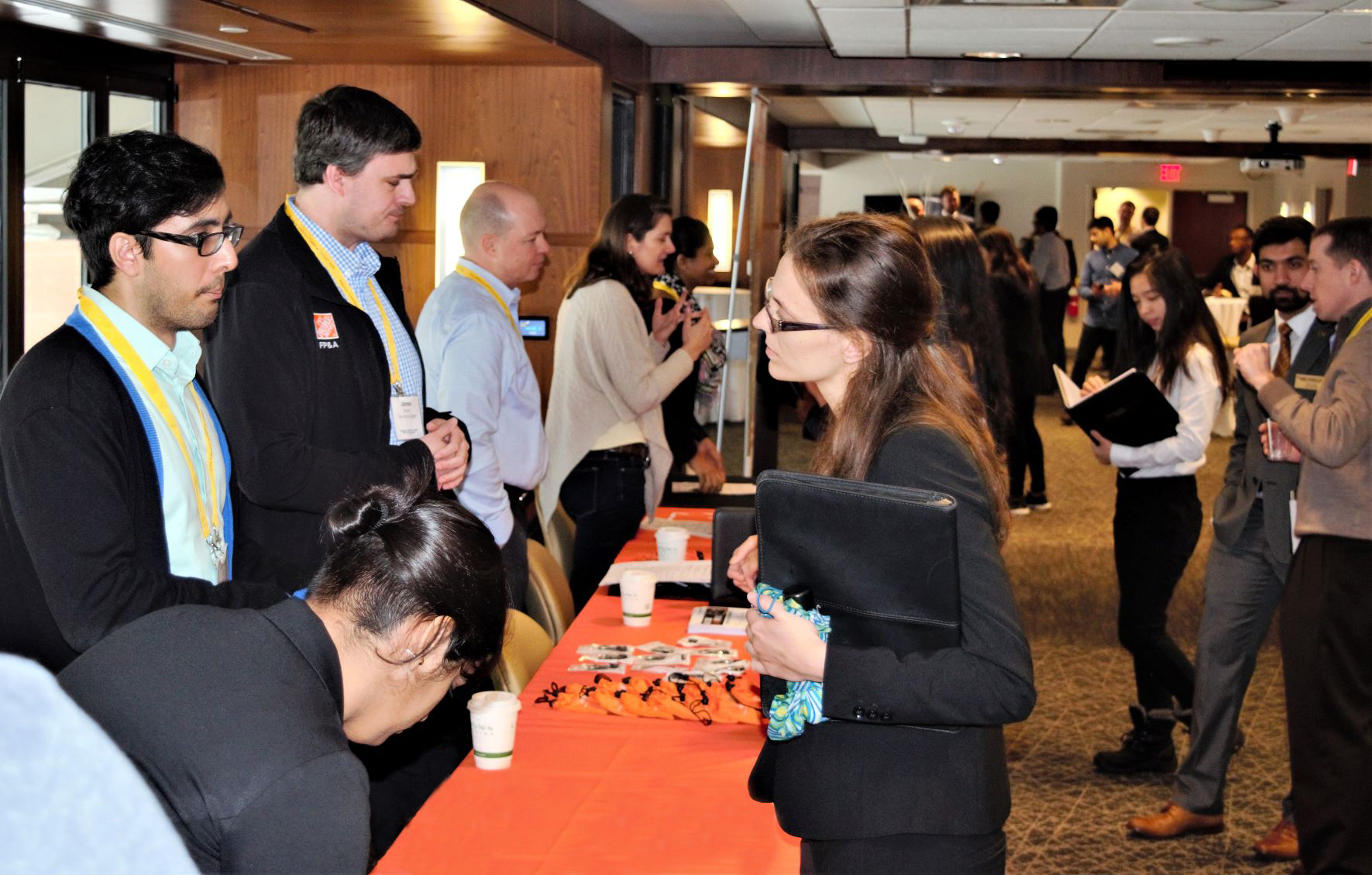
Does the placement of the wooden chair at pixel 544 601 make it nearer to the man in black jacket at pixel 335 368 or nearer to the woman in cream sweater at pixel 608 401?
the woman in cream sweater at pixel 608 401

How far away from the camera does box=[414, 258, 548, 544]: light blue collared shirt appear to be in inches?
124

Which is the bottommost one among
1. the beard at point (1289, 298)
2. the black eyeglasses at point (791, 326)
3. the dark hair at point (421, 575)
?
the dark hair at point (421, 575)

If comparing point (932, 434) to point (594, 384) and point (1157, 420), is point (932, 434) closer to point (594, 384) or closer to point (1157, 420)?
point (1157, 420)

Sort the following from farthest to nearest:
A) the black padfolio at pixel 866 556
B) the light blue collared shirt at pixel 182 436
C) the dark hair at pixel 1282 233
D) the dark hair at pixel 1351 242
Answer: the dark hair at pixel 1282 233
the dark hair at pixel 1351 242
the light blue collared shirt at pixel 182 436
the black padfolio at pixel 866 556

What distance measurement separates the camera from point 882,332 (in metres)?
1.53

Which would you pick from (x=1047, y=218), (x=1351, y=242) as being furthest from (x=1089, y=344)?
(x=1351, y=242)

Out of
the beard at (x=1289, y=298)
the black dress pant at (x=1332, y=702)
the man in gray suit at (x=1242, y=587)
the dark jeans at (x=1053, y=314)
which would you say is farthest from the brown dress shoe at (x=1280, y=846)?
the dark jeans at (x=1053, y=314)

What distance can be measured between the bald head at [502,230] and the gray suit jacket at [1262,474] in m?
1.91

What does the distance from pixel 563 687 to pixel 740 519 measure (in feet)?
1.51

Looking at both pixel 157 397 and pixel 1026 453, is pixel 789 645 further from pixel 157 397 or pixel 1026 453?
pixel 1026 453

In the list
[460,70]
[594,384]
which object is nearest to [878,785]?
[594,384]

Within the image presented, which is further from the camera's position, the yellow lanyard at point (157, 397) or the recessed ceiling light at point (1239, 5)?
the recessed ceiling light at point (1239, 5)

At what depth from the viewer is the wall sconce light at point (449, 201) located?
5.48 metres

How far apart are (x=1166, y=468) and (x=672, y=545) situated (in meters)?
1.49
